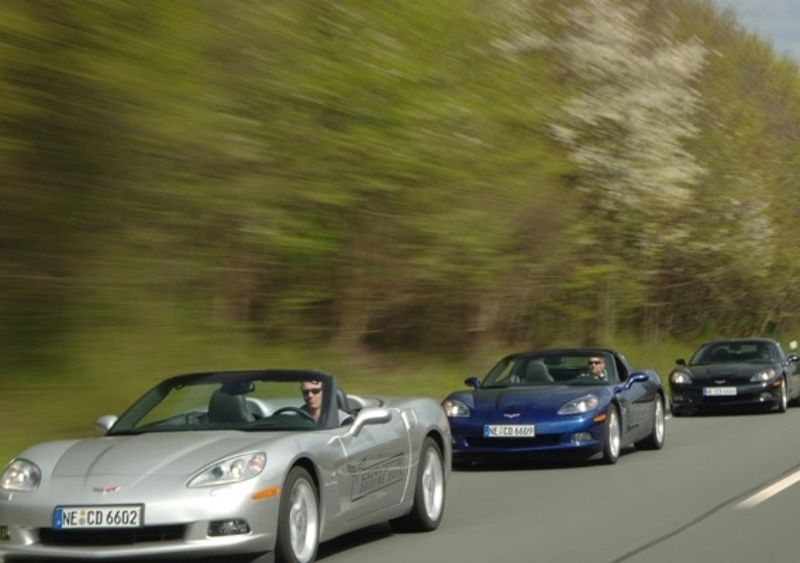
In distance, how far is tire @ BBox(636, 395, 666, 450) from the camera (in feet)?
55.9

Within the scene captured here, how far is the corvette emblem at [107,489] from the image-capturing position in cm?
814

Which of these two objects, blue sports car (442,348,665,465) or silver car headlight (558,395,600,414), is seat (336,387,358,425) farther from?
silver car headlight (558,395,600,414)

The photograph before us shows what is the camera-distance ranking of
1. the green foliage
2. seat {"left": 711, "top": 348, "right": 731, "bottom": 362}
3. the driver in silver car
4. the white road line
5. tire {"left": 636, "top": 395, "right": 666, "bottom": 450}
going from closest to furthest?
the driver in silver car
the white road line
the green foliage
tire {"left": 636, "top": 395, "right": 666, "bottom": 450}
seat {"left": 711, "top": 348, "right": 731, "bottom": 362}

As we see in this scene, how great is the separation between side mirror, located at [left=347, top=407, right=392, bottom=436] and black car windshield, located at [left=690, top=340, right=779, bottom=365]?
1518cm

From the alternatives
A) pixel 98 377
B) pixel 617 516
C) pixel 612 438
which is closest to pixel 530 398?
→ pixel 612 438

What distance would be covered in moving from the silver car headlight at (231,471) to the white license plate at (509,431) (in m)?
6.57

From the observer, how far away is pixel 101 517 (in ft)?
26.4

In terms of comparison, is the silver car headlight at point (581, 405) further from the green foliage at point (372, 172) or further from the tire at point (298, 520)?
the tire at point (298, 520)

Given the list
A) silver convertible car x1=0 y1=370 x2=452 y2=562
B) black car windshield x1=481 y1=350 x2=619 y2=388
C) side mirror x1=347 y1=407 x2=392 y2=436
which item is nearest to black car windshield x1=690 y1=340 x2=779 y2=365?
black car windshield x1=481 y1=350 x2=619 y2=388

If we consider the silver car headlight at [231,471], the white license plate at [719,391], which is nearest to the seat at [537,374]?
the white license plate at [719,391]

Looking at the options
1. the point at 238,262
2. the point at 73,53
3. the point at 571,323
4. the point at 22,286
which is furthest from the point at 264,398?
the point at 571,323

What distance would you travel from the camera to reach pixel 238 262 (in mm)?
22062

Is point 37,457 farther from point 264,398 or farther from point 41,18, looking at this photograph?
point 41,18

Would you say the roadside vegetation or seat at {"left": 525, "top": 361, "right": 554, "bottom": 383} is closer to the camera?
the roadside vegetation
